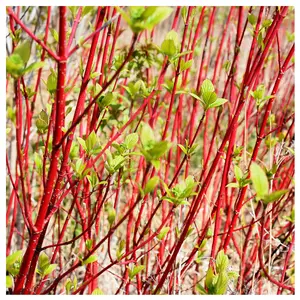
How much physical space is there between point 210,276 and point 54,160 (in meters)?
0.34

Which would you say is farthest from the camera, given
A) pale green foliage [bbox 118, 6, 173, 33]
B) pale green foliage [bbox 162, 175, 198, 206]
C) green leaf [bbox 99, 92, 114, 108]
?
green leaf [bbox 99, 92, 114, 108]

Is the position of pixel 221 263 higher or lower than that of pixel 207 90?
lower

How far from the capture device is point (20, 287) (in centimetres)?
72

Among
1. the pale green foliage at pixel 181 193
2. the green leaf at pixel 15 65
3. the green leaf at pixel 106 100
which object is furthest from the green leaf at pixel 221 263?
the green leaf at pixel 15 65

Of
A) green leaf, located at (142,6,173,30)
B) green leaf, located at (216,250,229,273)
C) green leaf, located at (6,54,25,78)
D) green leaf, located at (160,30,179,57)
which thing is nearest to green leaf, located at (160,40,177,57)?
green leaf, located at (160,30,179,57)

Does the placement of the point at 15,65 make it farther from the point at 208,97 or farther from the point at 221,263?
the point at 221,263

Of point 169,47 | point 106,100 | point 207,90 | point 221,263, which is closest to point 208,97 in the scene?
point 207,90

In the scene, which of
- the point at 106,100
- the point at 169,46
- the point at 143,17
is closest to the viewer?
the point at 143,17

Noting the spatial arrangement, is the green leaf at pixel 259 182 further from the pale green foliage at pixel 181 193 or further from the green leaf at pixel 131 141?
the green leaf at pixel 131 141

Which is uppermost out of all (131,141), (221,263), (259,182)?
(131,141)

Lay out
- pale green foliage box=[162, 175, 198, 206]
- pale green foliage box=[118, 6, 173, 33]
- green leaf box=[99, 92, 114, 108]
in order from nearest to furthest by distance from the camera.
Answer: pale green foliage box=[118, 6, 173, 33], pale green foliage box=[162, 175, 198, 206], green leaf box=[99, 92, 114, 108]

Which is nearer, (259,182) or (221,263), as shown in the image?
(259,182)

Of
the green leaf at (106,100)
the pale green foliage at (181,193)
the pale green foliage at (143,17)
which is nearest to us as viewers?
the pale green foliage at (143,17)

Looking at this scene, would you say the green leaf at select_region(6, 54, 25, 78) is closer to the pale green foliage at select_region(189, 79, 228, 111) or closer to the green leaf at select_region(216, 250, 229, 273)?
the pale green foliage at select_region(189, 79, 228, 111)
